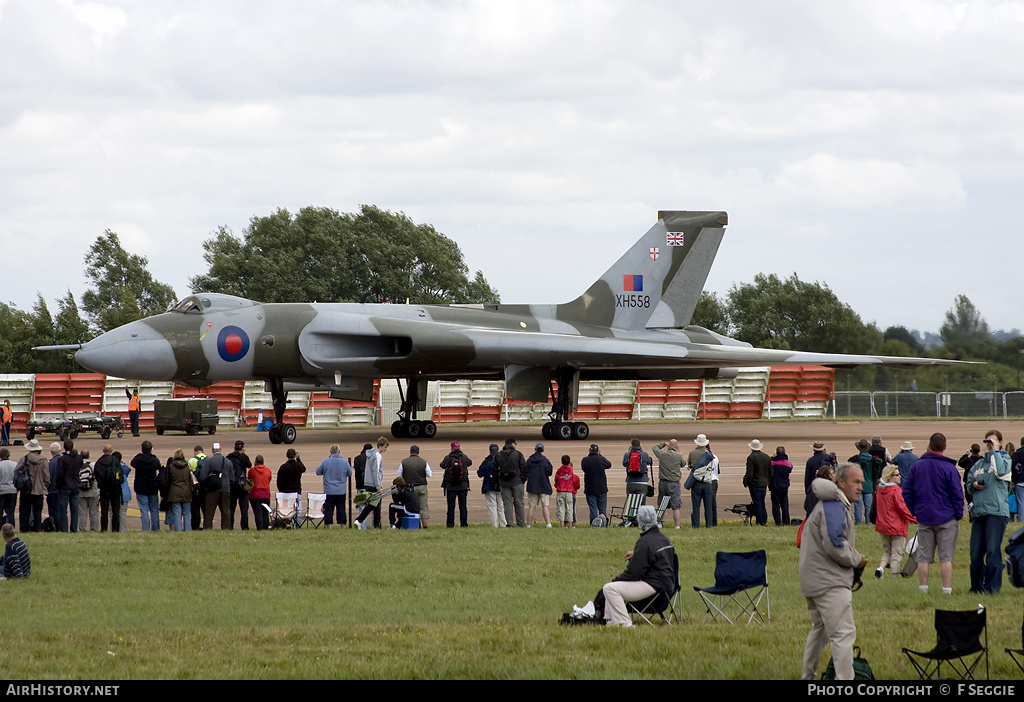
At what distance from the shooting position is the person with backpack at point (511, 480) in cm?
1631

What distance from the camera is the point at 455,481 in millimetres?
16219

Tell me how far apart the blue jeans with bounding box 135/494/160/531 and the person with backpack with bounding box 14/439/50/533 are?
4.39 feet

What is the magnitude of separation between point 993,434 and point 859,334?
37293mm

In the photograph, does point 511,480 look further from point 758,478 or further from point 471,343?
point 471,343

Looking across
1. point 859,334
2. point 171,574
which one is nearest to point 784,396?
point 859,334

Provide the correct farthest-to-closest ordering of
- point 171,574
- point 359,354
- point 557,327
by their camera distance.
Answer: point 557,327 → point 359,354 → point 171,574

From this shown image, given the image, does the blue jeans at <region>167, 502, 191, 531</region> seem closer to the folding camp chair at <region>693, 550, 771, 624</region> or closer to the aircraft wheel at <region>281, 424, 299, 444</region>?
the folding camp chair at <region>693, 550, 771, 624</region>

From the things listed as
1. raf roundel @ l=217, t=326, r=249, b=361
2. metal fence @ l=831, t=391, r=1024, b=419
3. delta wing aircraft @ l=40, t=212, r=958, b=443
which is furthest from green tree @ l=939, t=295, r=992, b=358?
raf roundel @ l=217, t=326, r=249, b=361

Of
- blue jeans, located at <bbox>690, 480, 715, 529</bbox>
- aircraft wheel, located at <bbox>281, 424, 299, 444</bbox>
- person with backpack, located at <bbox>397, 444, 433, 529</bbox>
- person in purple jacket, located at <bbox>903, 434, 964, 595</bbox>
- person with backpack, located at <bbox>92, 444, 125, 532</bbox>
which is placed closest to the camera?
person in purple jacket, located at <bbox>903, 434, 964, 595</bbox>

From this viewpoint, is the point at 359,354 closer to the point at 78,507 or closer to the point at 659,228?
the point at 659,228

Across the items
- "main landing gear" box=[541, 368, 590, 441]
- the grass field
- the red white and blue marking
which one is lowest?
the grass field

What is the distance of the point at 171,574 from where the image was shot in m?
11.7

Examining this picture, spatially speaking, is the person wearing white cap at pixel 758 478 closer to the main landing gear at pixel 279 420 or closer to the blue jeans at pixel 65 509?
the blue jeans at pixel 65 509

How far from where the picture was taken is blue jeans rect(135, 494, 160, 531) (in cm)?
1647
